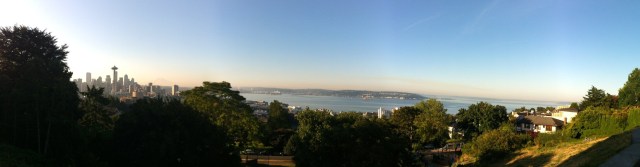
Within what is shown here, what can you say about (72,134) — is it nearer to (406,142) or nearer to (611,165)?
(406,142)

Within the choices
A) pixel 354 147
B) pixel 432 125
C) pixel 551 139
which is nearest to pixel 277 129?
pixel 432 125

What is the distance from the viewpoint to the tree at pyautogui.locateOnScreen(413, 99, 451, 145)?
42.7 m

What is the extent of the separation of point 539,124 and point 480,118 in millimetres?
11748

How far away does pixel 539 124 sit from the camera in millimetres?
54250

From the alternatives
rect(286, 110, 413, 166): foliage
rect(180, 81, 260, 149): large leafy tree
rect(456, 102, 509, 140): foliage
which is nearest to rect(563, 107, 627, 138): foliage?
rect(456, 102, 509, 140): foliage

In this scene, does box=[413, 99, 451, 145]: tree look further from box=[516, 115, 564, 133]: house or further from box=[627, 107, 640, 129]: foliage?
box=[627, 107, 640, 129]: foliage

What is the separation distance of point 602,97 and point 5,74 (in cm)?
6354

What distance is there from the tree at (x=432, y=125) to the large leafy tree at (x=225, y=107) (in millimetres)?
24224

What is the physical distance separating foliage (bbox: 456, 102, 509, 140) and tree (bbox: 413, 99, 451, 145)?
502cm

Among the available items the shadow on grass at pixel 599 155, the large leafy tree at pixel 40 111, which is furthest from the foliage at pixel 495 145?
the large leafy tree at pixel 40 111

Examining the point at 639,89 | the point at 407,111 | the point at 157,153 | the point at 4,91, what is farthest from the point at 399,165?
the point at 639,89

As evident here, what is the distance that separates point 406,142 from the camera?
18.3 meters

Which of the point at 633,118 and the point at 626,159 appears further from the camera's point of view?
the point at 633,118

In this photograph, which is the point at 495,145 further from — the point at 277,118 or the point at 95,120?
the point at 277,118
